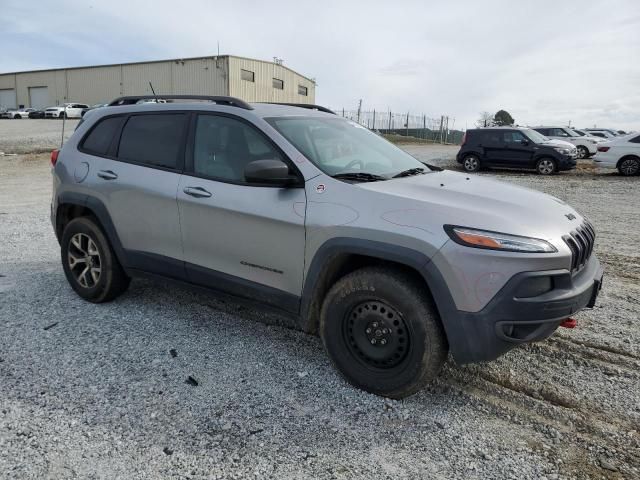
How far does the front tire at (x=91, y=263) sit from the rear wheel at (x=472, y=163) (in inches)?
611

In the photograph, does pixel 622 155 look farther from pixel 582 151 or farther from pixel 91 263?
pixel 91 263

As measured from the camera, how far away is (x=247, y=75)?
42500mm

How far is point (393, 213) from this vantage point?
292 cm

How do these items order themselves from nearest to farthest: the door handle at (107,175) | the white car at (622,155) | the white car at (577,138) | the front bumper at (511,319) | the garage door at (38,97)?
the front bumper at (511,319) < the door handle at (107,175) < the white car at (622,155) < the white car at (577,138) < the garage door at (38,97)

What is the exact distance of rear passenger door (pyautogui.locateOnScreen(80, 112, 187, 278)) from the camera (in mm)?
3938

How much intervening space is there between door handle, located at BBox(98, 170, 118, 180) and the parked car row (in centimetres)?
1560

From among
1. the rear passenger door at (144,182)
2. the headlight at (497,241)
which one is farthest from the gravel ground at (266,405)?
the headlight at (497,241)

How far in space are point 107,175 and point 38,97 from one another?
5552cm

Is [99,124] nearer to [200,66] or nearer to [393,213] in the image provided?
[393,213]

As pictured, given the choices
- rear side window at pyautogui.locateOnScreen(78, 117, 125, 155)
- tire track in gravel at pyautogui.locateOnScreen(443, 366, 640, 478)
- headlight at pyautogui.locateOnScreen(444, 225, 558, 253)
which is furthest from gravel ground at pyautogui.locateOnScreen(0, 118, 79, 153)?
A: headlight at pyautogui.locateOnScreen(444, 225, 558, 253)

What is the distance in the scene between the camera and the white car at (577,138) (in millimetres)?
21797

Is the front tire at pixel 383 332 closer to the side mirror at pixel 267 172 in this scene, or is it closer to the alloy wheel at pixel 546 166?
the side mirror at pixel 267 172

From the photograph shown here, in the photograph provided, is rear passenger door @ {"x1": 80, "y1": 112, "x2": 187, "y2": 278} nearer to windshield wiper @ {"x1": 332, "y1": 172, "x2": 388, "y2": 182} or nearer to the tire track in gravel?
windshield wiper @ {"x1": 332, "y1": 172, "x2": 388, "y2": 182}

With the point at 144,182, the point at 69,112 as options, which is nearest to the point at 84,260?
the point at 144,182
